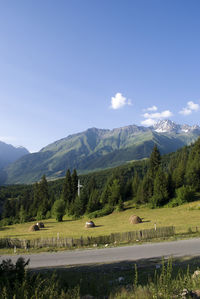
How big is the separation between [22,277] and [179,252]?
14.8 meters

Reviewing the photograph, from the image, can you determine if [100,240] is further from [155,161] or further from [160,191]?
[155,161]

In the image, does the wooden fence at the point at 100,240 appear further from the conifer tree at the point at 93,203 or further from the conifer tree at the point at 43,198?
the conifer tree at the point at 43,198

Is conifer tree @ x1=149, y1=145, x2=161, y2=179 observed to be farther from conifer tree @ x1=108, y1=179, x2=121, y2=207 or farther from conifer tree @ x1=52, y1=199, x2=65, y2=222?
conifer tree @ x1=52, y1=199, x2=65, y2=222

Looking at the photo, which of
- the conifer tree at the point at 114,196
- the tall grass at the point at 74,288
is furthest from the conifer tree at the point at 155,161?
the tall grass at the point at 74,288

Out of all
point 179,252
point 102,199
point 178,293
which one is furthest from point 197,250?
point 102,199

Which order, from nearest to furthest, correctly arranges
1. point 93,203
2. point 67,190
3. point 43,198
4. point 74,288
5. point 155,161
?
point 74,288 < point 93,203 < point 155,161 < point 67,190 < point 43,198

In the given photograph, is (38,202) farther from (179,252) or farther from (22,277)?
(22,277)

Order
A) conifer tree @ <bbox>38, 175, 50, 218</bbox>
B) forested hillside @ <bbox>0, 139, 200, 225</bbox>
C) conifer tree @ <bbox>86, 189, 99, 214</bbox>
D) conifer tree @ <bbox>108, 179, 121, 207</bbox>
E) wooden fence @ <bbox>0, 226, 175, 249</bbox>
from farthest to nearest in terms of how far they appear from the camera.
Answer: conifer tree @ <bbox>38, 175, 50, 218</bbox> → conifer tree @ <bbox>108, 179, 121, 207</bbox> → conifer tree @ <bbox>86, 189, 99, 214</bbox> → forested hillside @ <bbox>0, 139, 200, 225</bbox> → wooden fence @ <bbox>0, 226, 175, 249</bbox>

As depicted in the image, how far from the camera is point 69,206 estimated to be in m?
74.7

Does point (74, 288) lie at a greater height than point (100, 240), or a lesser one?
greater

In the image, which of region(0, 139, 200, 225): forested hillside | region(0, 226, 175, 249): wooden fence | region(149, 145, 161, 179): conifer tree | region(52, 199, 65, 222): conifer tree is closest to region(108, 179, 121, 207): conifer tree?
region(0, 139, 200, 225): forested hillside

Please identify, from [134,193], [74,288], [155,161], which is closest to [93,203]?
[134,193]

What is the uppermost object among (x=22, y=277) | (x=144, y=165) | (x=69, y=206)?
(x=144, y=165)

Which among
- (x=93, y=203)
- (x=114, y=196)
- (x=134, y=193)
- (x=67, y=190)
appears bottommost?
(x=93, y=203)
